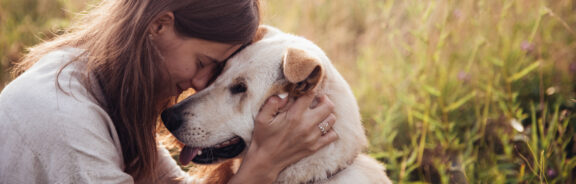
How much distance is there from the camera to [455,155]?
3652mm

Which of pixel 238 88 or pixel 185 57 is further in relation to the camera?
pixel 238 88

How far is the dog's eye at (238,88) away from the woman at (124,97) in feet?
0.51

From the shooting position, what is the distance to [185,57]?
2.30 metres

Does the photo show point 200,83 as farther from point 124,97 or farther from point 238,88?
point 124,97

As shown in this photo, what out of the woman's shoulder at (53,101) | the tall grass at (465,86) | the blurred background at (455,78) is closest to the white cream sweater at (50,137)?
the woman's shoulder at (53,101)

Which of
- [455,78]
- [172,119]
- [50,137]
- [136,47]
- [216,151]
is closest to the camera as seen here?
[50,137]

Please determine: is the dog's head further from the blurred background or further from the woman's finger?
the blurred background

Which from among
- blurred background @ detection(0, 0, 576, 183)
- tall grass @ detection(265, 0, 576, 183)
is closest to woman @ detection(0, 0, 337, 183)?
blurred background @ detection(0, 0, 576, 183)

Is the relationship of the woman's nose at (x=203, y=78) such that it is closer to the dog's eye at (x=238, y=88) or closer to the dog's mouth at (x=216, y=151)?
the dog's eye at (x=238, y=88)

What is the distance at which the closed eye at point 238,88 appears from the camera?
246 cm

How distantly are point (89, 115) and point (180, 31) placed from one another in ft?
1.91

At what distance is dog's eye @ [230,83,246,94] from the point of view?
2462 millimetres

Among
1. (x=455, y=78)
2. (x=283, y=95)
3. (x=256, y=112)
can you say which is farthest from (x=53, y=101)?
(x=455, y=78)

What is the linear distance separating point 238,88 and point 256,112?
16 cm
